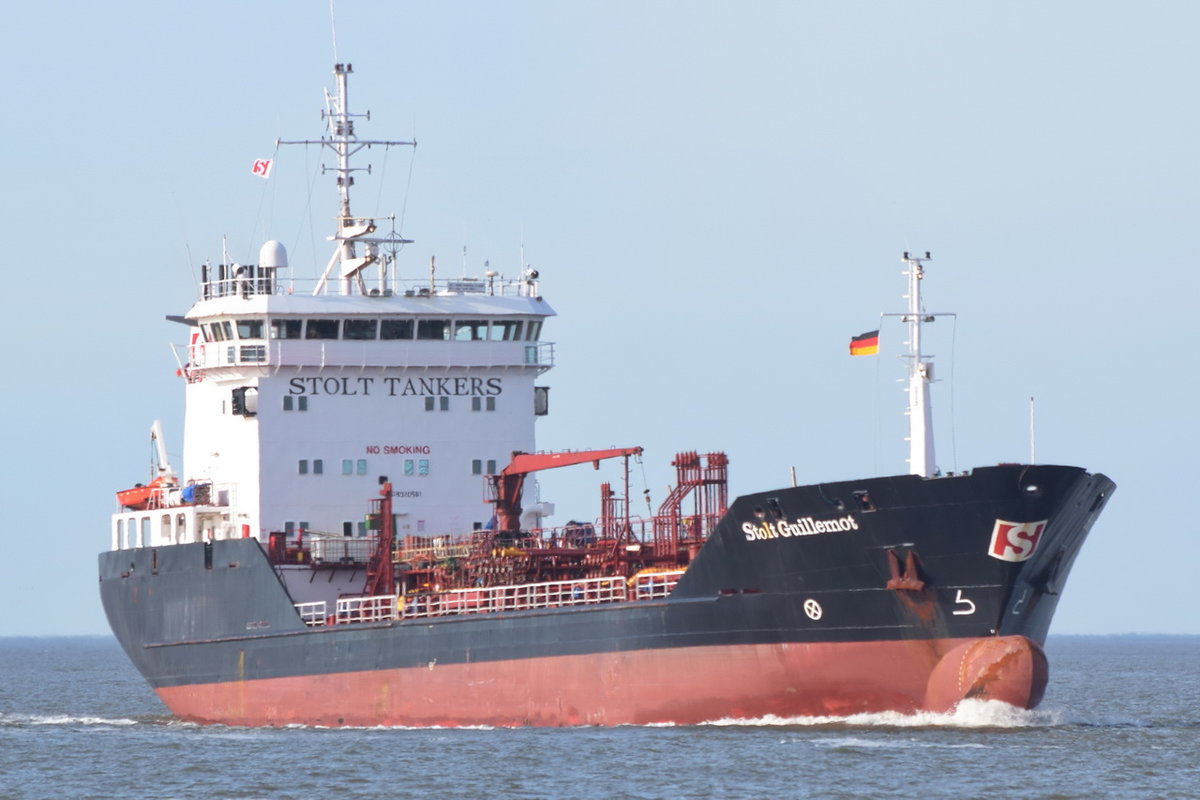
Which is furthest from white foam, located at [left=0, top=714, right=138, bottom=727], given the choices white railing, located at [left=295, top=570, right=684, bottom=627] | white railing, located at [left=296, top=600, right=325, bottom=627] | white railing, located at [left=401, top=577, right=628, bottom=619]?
white railing, located at [left=401, top=577, right=628, bottom=619]

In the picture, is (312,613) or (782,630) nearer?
(782,630)

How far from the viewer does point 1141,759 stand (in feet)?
86.7

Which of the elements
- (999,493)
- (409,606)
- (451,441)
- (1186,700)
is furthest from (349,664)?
(1186,700)

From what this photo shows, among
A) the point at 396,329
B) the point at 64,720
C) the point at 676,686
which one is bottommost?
the point at 64,720

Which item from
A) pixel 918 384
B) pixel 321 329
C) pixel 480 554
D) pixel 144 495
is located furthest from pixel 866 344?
pixel 144 495

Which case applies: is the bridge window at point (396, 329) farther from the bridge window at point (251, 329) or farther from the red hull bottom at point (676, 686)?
the red hull bottom at point (676, 686)

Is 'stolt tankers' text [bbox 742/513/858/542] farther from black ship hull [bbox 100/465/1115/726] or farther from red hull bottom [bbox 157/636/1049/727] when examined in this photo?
red hull bottom [bbox 157/636/1049/727]

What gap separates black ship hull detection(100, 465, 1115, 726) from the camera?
26.4 meters

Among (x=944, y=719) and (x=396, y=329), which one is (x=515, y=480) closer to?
(x=396, y=329)

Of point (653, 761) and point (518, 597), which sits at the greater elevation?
point (518, 597)

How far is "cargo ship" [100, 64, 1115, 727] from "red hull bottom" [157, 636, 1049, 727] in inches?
1.4

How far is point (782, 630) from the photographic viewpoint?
90.7 feet

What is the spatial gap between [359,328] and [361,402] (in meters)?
1.26

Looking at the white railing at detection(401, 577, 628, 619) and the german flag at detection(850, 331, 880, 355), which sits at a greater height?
the german flag at detection(850, 331, 880, 355)
